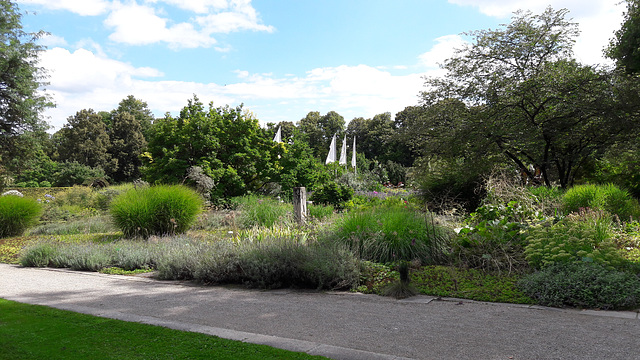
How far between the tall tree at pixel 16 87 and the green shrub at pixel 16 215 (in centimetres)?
1158

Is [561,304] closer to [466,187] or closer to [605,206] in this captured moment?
[605,206]

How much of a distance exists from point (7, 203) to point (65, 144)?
31303mm

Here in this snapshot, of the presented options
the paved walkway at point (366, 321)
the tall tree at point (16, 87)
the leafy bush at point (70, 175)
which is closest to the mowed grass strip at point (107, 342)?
the paved walkway at point (366, 321)

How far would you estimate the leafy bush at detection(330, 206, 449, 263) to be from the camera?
6.73 metres

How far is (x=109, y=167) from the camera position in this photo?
39.7 meters

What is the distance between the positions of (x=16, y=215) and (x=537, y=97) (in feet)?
52.1

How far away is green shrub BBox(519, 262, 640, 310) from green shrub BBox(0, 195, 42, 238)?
45.7ft

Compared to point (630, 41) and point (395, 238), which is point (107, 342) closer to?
point (395, 238)

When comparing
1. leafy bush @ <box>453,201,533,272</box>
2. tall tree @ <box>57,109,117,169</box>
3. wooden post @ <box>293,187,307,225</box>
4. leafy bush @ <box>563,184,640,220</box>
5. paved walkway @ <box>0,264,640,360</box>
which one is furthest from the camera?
tall tree @ <box>57,109,117,169</box>

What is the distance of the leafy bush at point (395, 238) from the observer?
6730 mm

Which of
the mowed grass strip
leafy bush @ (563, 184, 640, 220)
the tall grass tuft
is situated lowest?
the tall grass tuft

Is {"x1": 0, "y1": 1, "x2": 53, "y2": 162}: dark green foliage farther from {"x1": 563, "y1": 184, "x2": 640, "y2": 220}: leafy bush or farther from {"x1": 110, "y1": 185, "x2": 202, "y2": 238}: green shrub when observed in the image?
{"x1": 563, "y1": 184, "x2": 640, "y2": 220}: leafy bush

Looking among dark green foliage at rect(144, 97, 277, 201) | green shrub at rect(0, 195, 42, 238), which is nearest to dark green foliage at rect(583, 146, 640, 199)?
dark green foliage at rect(144, 97, 277, 201)

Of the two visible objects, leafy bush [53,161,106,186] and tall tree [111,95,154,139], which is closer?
leafy bush [53,161,106,186]
